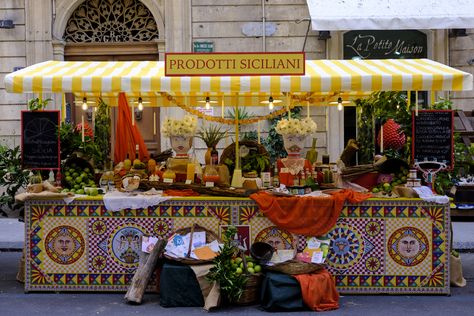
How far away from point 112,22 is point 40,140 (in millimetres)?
6748

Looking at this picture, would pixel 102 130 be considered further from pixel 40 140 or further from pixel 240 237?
pixel 240 237

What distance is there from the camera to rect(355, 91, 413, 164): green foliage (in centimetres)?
855

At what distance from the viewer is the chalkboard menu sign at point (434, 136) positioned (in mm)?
8266

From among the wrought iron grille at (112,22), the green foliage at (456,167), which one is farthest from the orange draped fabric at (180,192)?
the wrought iron grille at (112,22)

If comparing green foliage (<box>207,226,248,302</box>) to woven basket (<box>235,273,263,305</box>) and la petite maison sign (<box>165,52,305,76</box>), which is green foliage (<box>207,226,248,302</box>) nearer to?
woven basket (<box>235,273,263,305</box>)

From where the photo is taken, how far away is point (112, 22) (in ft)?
47.9

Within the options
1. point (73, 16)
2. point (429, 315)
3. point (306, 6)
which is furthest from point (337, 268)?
point (73, 16)

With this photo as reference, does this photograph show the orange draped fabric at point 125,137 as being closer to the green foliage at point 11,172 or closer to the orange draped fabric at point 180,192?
the green foliage at point 11,172

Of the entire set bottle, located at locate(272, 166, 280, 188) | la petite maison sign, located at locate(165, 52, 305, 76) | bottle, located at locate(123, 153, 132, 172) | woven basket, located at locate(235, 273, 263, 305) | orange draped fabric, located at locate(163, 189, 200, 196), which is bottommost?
woven basket, located at locate(235, 273, 263, 305)

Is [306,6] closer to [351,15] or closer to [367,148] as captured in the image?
[351,15]

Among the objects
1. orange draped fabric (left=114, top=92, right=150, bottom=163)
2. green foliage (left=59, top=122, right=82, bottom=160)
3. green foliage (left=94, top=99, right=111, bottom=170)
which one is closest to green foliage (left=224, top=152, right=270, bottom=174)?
orange draped fabric (left=114, top=92, right=150, bottom=163)

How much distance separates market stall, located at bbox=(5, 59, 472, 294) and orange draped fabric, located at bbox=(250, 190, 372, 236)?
4.1 inches

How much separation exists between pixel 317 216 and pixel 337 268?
0.62m

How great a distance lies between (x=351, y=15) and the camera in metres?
12.6
